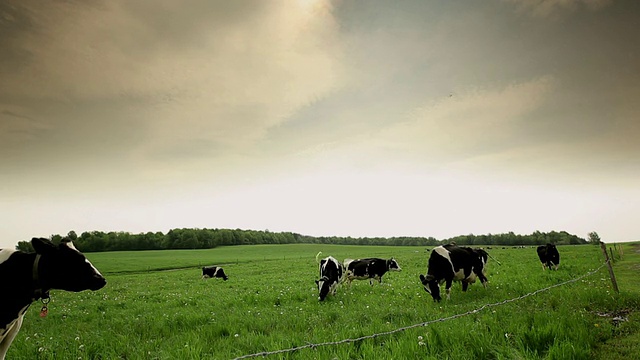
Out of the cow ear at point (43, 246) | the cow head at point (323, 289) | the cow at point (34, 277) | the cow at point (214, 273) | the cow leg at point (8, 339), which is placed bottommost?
the cow at point (214, 273)

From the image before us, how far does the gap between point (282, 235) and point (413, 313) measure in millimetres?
151031

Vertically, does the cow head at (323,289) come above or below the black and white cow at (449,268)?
below

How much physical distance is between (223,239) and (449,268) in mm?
122741

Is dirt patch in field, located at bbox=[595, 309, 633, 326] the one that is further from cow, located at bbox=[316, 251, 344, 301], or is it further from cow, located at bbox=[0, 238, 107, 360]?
cow, located at bbox=[0, 238, 107, 360]

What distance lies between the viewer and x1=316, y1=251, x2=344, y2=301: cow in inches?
539

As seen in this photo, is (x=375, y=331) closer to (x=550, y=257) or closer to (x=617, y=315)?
(x=617, y=315)

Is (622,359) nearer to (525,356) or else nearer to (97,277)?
(525,356)

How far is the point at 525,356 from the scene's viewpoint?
5086 millimetres

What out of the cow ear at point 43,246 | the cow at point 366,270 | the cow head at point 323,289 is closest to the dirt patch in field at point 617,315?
the cow head at point 323,289

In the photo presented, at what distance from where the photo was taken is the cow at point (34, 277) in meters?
5.10

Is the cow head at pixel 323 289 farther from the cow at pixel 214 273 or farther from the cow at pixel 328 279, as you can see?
the cow at pixel 214 273

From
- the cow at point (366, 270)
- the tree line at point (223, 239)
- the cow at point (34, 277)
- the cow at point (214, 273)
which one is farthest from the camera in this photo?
the tree line at point (223, 239)

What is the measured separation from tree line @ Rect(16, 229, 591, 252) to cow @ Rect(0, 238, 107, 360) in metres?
95.2

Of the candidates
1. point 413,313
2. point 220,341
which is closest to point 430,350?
point 413,313
